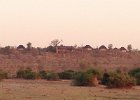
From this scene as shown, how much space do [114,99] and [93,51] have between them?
97994mm

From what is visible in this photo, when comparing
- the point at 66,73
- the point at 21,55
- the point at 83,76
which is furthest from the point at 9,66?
the point at 83,76

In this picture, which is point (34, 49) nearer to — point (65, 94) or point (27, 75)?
point (27, 75)

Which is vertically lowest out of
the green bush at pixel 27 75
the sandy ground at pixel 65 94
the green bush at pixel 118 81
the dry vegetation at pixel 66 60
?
the sandy ground at pixel 65 94

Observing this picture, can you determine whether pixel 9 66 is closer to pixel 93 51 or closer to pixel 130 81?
pixel 93 51

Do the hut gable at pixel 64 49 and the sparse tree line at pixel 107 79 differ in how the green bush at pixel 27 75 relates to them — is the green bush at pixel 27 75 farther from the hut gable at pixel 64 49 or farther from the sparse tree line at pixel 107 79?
the hut gable at pixel 64 49

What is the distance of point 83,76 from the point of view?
4619cm

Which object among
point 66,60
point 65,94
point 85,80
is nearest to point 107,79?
point 85,80

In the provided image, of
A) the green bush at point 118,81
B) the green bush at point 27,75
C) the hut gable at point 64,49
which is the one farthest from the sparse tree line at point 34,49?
the green bush at point 118,81

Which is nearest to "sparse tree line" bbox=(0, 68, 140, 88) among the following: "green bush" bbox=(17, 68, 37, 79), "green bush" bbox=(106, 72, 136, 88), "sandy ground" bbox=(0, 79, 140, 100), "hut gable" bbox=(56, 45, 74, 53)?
"green bush" bbox=(106, 72, 136, 88)

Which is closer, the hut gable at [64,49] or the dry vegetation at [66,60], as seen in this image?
the dry vegetation at [66,60]

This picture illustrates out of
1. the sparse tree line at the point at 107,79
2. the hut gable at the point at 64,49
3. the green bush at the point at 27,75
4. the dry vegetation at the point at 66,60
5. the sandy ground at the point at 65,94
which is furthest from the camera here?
the hut gable at the point at 64,49

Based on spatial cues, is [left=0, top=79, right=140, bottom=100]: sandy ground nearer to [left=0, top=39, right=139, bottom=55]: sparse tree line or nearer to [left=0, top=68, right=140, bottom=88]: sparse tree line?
[left=0, top=68, right=140, bottom=88]: sparse tree line

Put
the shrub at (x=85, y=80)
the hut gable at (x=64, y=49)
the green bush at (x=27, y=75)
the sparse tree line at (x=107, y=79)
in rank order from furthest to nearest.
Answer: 1. the hut gable at (x=64, y=49)
2. the green bush at (x=27, y=75)
3. the shrub at (x=85, y=80)
4. the sparse tree line at (x=107, y=79)

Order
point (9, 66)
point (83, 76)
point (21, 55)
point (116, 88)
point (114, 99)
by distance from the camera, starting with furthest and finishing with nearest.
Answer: point (21, 55)
point (9, 66)
point (83, 76)
point (116, 88)
point (114, 99)
